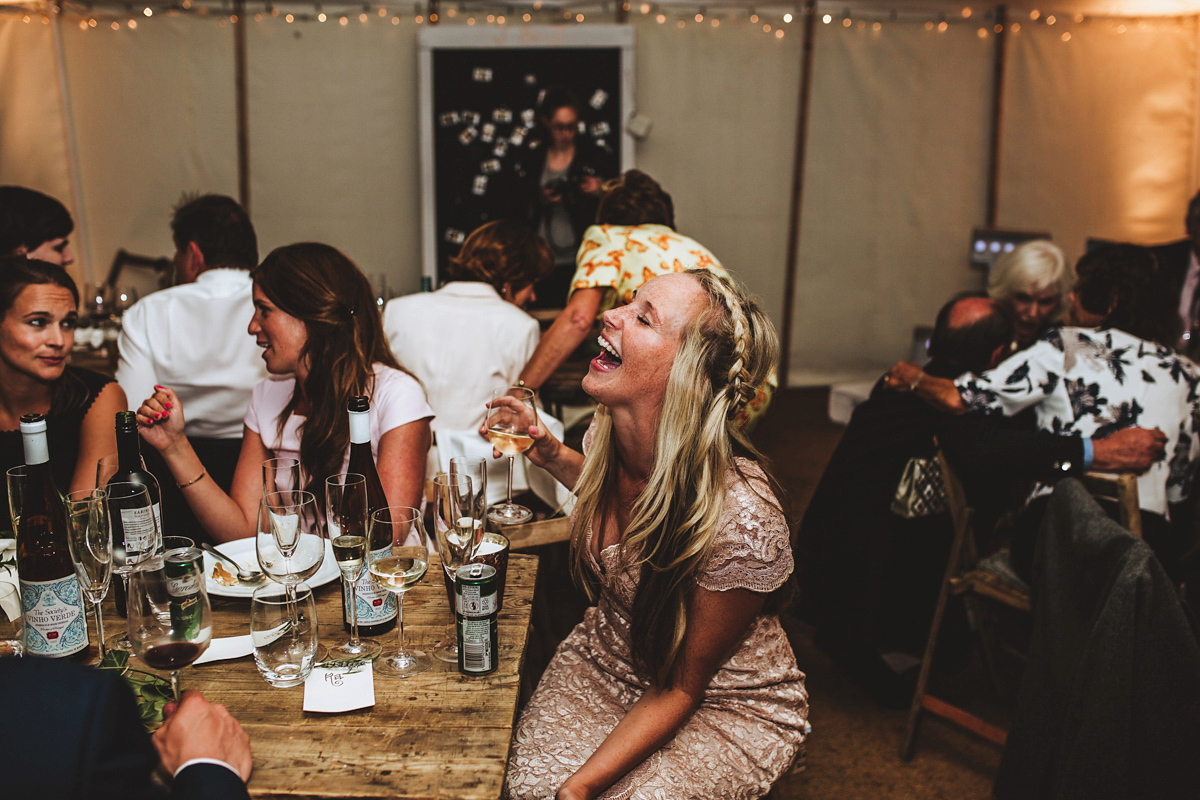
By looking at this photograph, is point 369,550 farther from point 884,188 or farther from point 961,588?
point 884,188

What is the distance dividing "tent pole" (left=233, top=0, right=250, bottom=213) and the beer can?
17.0ft

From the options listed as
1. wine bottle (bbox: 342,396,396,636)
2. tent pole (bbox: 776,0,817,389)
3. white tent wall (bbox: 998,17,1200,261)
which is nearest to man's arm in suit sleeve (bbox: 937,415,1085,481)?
wine bottle (bbox: 342,396,396,636)

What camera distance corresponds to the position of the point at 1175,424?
2.42 m

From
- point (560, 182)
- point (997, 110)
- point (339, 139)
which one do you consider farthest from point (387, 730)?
point (997, 110)

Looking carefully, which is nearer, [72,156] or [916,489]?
[916,489]

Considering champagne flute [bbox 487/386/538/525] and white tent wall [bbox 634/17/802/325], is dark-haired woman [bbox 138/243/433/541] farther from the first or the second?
white tent wall [bbox 634/17/802/325]

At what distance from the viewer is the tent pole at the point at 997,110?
5.85 metres

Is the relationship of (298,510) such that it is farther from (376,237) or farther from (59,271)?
(376,237)

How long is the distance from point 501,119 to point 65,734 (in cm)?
545

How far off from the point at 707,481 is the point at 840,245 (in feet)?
16.9

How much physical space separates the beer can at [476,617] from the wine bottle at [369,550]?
0.13 metres

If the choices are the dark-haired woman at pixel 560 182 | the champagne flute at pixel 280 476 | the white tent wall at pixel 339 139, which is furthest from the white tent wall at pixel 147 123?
the champagne flute at pixel 280 476

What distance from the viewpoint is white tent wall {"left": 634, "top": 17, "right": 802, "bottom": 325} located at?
19.2 feet

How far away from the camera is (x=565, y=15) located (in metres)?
5.75
